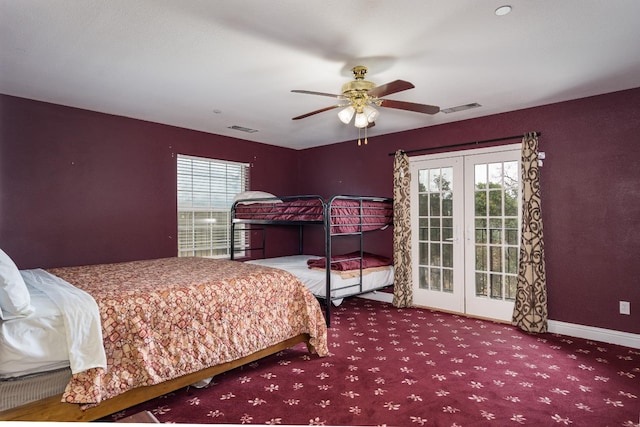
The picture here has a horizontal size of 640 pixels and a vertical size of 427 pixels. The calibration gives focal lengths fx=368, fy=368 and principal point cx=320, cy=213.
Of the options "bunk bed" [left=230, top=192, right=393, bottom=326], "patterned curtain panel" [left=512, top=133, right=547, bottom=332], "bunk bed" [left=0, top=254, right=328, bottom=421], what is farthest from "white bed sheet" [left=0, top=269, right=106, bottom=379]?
"patterned curtain panel" [left=512, top=133, right=547, bottom=332]

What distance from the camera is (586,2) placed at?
1938 millimetres

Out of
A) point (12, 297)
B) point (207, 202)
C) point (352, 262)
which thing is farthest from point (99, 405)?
point (207, 202)

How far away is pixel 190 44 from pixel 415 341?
303 centimetres

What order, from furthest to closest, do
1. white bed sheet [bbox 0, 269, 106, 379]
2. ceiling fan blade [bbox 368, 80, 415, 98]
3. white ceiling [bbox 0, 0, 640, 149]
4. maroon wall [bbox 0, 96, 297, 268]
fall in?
maroon wall [bbox 0, 96, 297, 268], ceiling fan blade [bbox 368, 80, 415, 98], white ceiling [bbox 0, 0, 640, 149], white bed sheet [bbox 0, 269, 106, 379]

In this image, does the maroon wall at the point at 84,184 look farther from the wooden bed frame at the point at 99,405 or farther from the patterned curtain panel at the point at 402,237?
the patterned curtain panel at the point at 402,237

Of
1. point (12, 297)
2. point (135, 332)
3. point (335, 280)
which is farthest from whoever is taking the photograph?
point (335, 280)

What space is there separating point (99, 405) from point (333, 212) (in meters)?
2.63

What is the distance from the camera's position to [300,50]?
2.53 metres

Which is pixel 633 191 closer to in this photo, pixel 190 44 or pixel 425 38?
pixel 425 38

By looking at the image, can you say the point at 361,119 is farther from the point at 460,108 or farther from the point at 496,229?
the point at 496,229

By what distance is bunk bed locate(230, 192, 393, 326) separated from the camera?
3990mm

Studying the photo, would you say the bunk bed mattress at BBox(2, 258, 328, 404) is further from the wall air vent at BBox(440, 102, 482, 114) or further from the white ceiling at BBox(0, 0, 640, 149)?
the wall air vent at BBox(440, 102, 482, 114)

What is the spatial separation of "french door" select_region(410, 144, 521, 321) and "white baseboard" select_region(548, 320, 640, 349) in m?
0.45

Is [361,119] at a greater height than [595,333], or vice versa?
[361,119]
